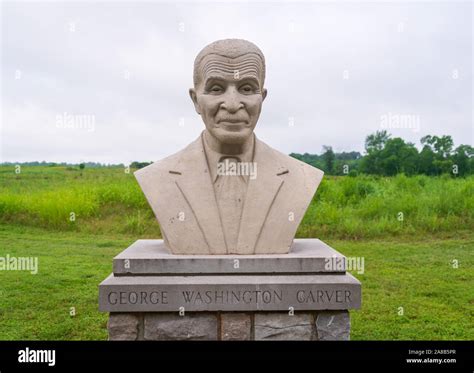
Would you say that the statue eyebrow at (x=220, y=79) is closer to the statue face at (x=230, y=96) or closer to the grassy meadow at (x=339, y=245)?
the statue face at (x=230, y=96)

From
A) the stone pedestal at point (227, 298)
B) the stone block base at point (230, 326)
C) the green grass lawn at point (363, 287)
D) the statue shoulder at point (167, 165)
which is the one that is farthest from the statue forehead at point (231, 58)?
the green grass lawn at point (363, 287)

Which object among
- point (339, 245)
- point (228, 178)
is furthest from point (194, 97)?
point (339, 245)

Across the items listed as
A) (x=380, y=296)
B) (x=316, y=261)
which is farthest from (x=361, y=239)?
(x=316, y=261)

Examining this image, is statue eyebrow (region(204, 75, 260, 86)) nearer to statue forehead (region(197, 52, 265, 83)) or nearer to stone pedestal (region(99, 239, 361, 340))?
statue forehead (region(197, 52, 265, 83))

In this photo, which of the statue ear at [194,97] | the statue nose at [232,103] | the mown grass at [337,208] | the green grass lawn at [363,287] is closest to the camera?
the statue nose at [232,103]

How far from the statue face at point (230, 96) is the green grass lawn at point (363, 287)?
2.57 m

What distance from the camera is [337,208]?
1085 centimetres

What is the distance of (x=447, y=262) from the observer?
8.10m

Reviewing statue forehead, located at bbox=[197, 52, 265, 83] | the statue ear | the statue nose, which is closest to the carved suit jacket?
the statue ear

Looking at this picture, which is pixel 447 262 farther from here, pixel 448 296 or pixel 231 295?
pixel 231 295

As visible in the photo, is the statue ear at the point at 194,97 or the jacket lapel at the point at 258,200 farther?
the statue ear at the point at 194,97

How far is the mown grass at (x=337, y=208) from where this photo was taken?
32.4 feet

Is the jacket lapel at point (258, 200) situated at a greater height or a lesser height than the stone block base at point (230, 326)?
greater

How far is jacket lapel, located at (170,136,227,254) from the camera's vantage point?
14.4 ft
